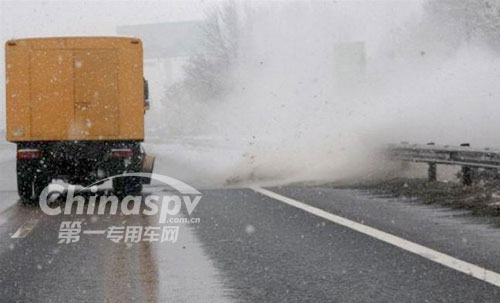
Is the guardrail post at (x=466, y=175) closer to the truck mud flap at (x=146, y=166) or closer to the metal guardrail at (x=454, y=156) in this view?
the metal guardrail at (x=454, y=156)

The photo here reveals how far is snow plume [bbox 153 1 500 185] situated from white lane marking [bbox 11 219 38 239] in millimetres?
7908

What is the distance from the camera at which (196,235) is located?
384 inches

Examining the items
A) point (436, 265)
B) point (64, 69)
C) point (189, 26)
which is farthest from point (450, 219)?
point (189, 26)

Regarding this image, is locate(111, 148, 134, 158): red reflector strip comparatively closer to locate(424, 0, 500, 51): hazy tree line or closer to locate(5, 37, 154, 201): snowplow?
locate(5, 37, 154, 201): snowplow

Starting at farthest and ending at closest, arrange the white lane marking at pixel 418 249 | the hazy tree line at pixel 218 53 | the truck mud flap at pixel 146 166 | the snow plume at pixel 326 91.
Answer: the hazy tree line at pixel 218 53 < the snow plume at pixel 326 91 < the truck mud flap at pixel 146 166 < the white lane marking at pixel 418 249

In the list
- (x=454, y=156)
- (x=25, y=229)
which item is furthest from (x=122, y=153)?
(x=454, y=156)

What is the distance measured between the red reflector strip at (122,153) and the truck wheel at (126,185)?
0.47 meters

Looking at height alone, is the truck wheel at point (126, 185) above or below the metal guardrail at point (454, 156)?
below

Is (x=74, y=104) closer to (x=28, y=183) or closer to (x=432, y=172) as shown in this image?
(x=28, y=183)

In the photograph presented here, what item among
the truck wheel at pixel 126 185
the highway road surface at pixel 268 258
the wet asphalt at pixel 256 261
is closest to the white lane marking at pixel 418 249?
the highway road surface at pixel 268 258

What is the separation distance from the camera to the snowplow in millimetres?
14477

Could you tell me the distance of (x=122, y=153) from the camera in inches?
583

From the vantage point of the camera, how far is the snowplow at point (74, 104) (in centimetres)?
1448

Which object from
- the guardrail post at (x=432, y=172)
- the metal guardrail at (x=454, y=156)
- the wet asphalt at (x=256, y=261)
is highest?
the metal guardrail at (x=454, y=156)
